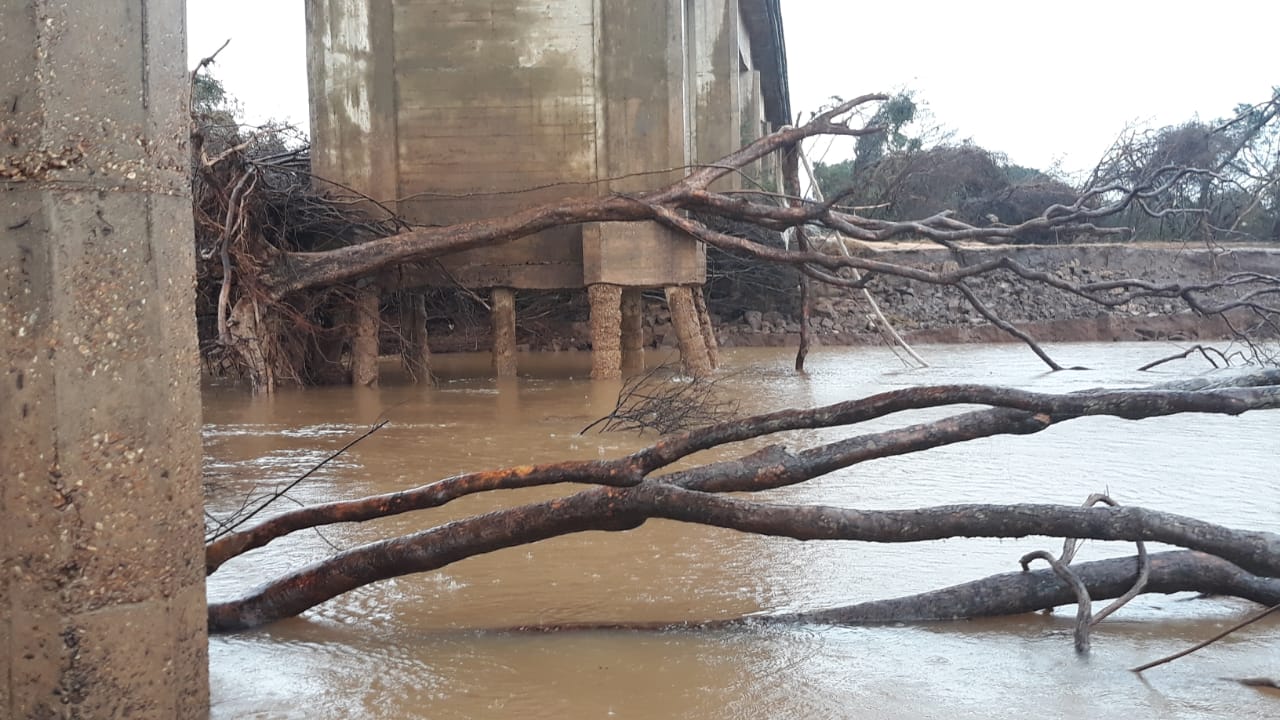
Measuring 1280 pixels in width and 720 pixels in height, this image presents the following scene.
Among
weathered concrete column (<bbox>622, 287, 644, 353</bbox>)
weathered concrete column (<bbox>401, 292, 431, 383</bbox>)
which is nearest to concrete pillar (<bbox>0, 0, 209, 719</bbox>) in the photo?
weathered concrete column (<bbox>401, 292, 431, 383</bbox>)

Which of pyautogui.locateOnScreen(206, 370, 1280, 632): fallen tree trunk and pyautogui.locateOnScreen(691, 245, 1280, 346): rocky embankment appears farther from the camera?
pyautogui.locateOnScreen(691, 245, 1280, 346): rocky embankment

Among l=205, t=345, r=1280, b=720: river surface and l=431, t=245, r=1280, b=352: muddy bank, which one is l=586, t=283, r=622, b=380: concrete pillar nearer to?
l=205, t=345, r=1280, b=720: river surface

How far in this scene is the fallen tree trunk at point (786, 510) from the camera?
3.42 m

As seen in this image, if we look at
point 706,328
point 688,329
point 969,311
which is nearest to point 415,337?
point 688,329

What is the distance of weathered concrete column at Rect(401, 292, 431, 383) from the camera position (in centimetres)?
1288

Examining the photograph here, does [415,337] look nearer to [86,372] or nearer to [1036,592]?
[1036,592]

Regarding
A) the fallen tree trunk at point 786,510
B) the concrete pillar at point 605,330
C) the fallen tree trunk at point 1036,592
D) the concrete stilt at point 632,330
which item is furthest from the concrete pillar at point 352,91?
the fallen tree trunk at point 1036,592

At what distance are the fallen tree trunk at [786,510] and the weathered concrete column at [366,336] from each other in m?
8.62

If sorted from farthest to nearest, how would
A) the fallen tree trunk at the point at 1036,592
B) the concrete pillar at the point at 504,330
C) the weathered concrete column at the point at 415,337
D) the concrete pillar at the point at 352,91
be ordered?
the weathered concrete column at the point at 415,337 < the concrete pillar at the point at 504,330 < the concrete pillar at the point at 352,91 < the fallen tree trunk at the point at 1036,592

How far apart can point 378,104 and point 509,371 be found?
310 centimetres

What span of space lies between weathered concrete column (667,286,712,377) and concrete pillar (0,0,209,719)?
978 centimetres

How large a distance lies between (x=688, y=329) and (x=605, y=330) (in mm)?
965

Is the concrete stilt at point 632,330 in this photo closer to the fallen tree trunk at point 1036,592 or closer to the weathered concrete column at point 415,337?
the weathered concrete column at point 415,337

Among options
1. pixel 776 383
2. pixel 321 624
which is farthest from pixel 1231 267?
pixel 321 624
